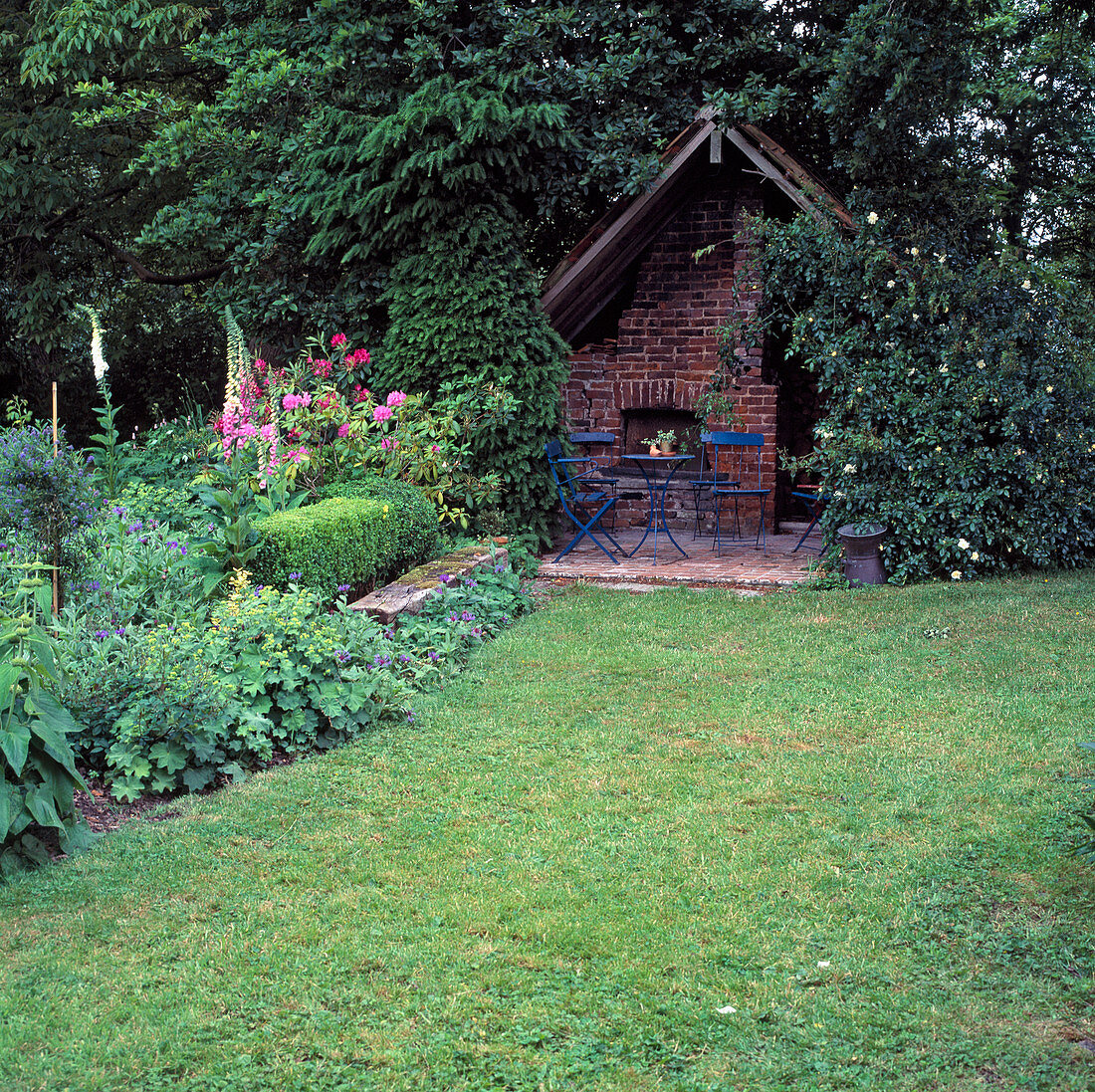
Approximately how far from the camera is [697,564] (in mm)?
9359

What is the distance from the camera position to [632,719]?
5.20m

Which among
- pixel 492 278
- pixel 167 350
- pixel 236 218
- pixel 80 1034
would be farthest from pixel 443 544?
pixel 167 350

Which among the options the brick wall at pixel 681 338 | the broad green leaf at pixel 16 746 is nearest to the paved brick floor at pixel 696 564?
the brick wall at pixel 681 338

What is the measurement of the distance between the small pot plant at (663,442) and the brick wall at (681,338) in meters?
0.29

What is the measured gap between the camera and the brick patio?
864cm

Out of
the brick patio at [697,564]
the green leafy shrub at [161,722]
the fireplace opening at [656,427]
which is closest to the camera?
the green leafy shrub at [161,722]

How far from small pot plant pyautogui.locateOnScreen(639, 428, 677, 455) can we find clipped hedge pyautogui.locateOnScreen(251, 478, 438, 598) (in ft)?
12.8

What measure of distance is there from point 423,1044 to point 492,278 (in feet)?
24.2

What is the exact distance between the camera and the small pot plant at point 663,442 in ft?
37.4

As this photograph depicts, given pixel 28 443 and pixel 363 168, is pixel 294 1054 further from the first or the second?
pixel 363 168

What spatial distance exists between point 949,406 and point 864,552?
4.22 feet

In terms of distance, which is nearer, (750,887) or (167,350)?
(750,887)

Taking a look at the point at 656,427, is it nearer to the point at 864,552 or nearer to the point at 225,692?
the point at 864,552

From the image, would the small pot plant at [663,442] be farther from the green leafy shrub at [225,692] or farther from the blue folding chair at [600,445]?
the green leafy shrub at [225,692]
